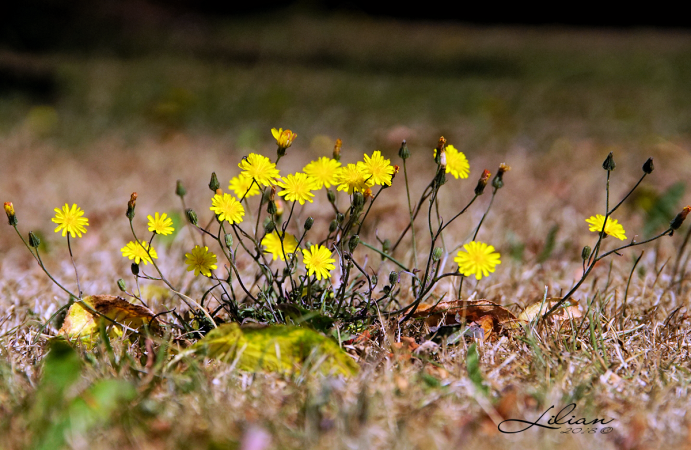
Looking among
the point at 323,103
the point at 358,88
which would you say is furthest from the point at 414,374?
the point at 358,88

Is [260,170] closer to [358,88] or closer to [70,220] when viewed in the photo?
[70,220]

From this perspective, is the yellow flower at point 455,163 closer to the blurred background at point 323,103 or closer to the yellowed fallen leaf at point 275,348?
the yellowed fallen leaf at point 275,348

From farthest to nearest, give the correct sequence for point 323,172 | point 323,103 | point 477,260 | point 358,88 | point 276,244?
1. point 358,88
2. point 323,103
3. point 276,244
4. point 323,172
5. point 477,260

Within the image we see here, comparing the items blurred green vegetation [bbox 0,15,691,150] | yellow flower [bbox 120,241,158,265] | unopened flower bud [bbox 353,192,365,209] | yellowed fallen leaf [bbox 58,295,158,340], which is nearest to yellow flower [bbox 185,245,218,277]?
yellow flower [bbox 120,241,158,265]

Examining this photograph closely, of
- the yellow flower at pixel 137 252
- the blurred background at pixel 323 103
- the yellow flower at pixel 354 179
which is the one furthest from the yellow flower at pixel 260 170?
the blurred background at pixel 323 103

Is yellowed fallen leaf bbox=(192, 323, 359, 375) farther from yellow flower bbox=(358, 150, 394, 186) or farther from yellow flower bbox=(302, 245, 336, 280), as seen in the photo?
yellow flower bbox=(358, 150, 394, 186)

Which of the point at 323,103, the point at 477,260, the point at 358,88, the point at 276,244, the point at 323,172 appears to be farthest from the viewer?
the point at 358,88
